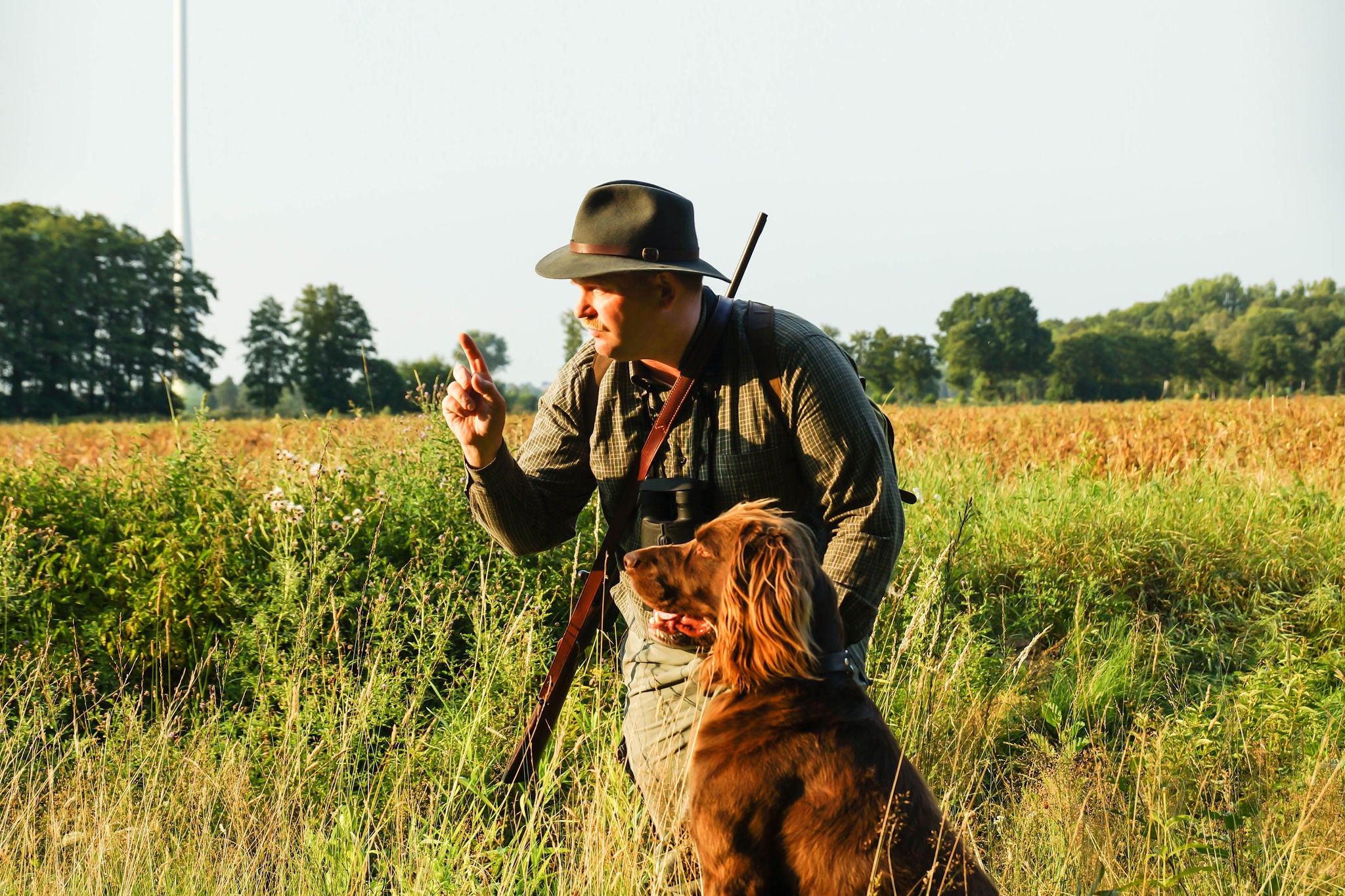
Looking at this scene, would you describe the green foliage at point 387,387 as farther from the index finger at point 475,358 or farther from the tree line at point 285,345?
the tree line at point 285,345

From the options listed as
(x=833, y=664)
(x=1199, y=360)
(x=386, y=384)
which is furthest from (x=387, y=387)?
(x=1199, y=360)

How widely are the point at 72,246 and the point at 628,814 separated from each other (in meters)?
94.0

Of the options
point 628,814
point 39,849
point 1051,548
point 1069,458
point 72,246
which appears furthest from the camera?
point 72,246

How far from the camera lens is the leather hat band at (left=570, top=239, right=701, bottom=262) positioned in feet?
9.55

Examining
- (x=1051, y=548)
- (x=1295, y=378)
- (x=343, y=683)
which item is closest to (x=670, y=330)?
(x=343, y=683)

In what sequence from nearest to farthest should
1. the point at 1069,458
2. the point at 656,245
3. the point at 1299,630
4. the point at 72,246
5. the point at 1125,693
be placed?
the point at 656,245
the point at 1125,693
the point at 1299,630
the point at 1069,458
the point at 72,246

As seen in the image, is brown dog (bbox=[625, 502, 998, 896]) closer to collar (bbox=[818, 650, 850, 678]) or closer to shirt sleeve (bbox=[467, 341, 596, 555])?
collar (bbox=[818, 650, 850, 678])

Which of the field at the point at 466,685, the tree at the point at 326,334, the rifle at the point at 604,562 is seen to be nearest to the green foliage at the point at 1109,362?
the tree at the point at 326,334

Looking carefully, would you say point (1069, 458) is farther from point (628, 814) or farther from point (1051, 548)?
point (628, 814)

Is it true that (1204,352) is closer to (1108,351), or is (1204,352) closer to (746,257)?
(1108,351)

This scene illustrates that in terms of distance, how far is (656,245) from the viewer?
294cm

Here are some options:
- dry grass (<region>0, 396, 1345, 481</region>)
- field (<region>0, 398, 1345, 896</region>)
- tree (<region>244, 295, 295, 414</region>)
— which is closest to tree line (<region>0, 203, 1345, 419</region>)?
tree (<region>244, 295, 295, 414</region>)

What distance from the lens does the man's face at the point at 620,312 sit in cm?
290

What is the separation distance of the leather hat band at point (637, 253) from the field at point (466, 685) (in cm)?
159
